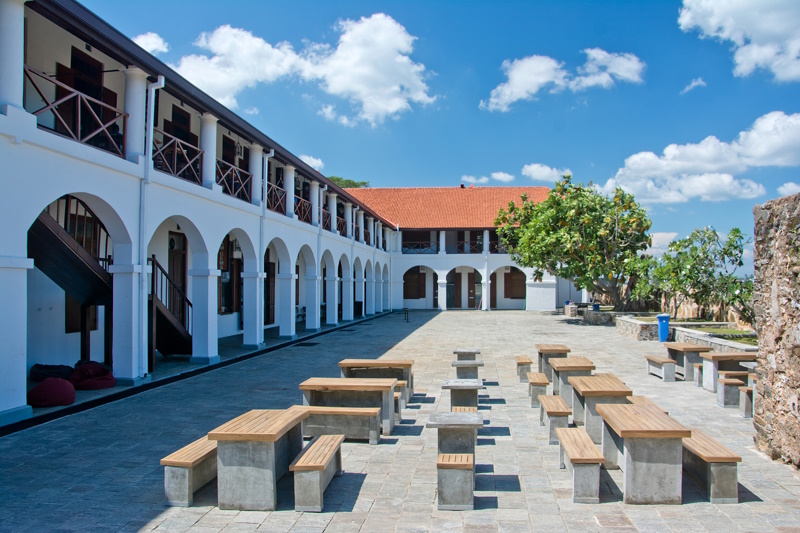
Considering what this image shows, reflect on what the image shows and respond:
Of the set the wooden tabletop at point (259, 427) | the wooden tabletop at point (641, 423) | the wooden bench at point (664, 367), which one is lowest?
the wooden bench at point (664, 367)

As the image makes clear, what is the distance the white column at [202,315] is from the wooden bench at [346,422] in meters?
5.84

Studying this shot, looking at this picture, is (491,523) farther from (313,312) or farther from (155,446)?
(313,312)

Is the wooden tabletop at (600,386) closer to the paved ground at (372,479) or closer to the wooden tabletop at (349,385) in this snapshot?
the paved ground at (372,479)

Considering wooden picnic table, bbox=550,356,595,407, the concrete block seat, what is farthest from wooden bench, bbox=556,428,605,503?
wooden picnic table, bbox=550,356,595,407

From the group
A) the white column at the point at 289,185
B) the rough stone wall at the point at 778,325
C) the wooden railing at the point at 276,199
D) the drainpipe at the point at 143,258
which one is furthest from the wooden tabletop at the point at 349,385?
the white column at the point at 289,185

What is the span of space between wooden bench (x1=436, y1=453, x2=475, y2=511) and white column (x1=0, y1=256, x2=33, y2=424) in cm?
508

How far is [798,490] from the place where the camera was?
4.66m

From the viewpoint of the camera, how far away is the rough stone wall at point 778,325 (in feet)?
16.9

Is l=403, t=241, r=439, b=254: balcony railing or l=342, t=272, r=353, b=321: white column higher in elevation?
l=403, t=241, r=439, b=254: balcony railing

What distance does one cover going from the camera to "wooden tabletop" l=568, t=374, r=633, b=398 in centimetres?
572

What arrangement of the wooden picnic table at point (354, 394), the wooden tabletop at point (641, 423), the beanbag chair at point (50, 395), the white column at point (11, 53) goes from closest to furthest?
the wooden tabletop at point (641, 423) < the wooden picnic table at point (354, 394) < the white column at point (11, 53) < the beanbag chair at point (50, 395)

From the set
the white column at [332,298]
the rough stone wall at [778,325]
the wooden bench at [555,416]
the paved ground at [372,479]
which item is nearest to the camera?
the paved ground at [372,479]

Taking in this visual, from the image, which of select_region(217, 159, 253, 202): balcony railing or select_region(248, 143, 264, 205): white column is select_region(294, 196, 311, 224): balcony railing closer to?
select_region(217, 159, 253, 202): balcony railing

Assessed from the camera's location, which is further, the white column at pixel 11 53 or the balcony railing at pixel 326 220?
the balcony railing at pixel 326 220
